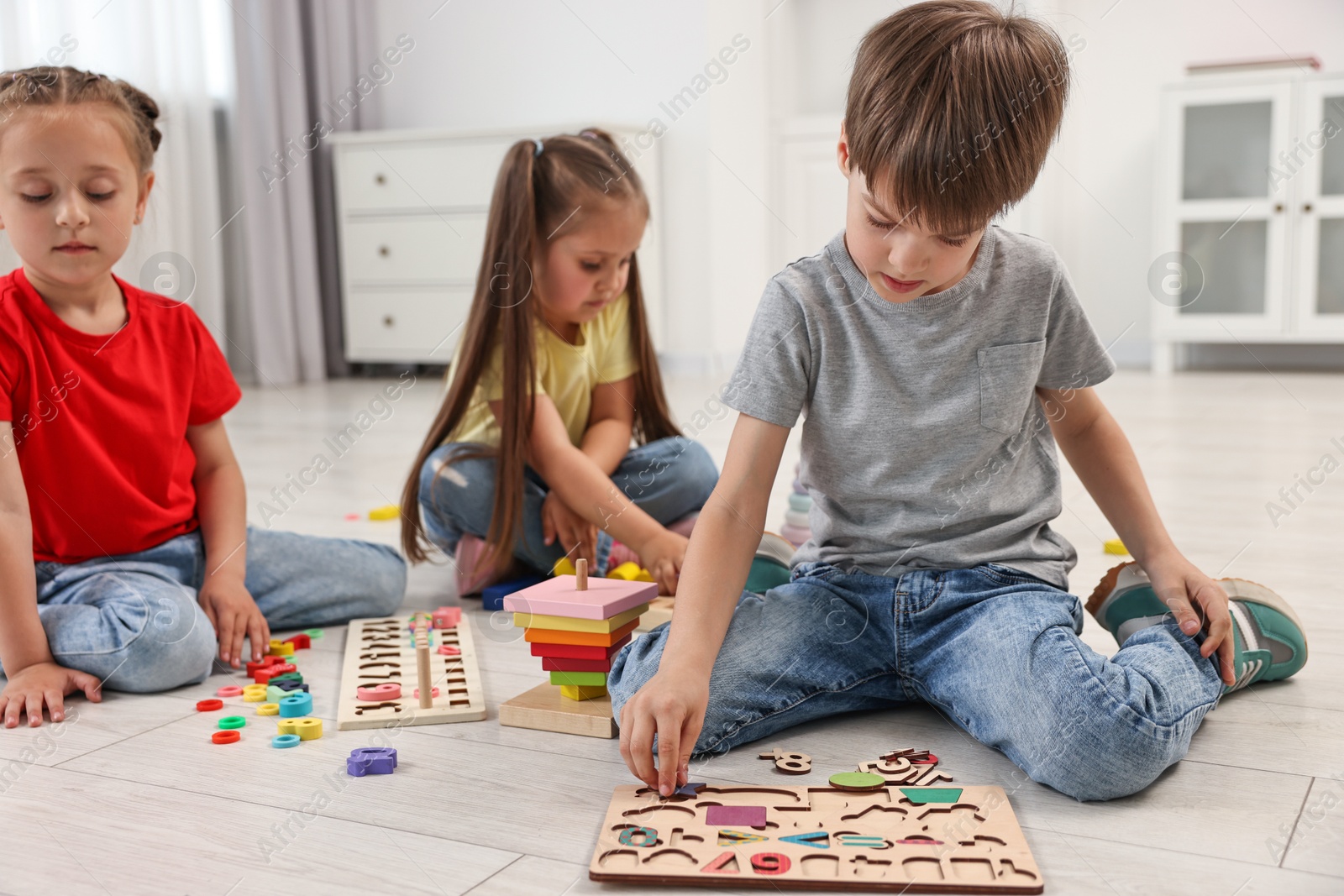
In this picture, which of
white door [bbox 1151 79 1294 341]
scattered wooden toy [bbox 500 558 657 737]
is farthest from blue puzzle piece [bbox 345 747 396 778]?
white door [bbox 1151 79 1294 341]

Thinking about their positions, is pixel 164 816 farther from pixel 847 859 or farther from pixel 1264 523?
pixel 1264 523

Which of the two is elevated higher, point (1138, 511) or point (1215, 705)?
point (1138, 511)

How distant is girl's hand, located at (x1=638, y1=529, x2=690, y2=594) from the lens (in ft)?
3.82

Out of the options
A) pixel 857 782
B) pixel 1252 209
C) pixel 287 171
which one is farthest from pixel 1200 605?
pixel 287 171

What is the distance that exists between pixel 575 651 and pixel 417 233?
2.74m

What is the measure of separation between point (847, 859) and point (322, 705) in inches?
18.7

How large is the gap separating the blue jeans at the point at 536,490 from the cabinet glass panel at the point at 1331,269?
249 centimetres

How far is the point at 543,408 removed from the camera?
4.16 ft

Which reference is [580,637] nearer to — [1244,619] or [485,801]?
[485,801]

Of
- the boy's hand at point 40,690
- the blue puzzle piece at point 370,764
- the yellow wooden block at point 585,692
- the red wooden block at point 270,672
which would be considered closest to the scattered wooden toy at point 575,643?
the yellow wooden block at point 585,692

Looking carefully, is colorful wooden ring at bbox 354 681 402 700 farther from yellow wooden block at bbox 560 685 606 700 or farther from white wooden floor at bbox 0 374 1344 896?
yellow wooden block at bbox 560 685 606 700

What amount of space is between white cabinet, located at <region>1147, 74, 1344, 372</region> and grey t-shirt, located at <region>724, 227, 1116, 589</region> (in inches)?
106

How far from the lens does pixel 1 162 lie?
976mm

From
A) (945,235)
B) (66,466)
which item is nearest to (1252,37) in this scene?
(945,235)
